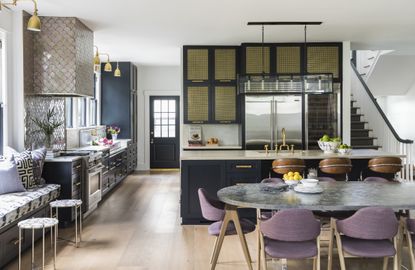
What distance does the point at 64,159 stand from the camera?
227 inches

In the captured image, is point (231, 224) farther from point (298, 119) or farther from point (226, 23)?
point (298, 119)

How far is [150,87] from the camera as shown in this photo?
11.7 metres

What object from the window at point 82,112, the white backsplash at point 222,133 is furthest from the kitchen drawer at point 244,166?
the window at point 82,112

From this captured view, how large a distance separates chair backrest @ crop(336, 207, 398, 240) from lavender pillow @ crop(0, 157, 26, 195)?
3.56 metres

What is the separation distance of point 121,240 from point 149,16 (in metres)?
2.90

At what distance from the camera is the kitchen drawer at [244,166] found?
19.2 ft

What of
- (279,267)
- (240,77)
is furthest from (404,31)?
Result: (279,267)

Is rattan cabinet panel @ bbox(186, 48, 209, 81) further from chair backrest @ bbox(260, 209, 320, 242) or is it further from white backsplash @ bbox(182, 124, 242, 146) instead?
chair backrest @ bbox(260, 209, 320, 242)

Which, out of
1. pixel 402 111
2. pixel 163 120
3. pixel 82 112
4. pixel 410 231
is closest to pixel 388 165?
pixel 410 231

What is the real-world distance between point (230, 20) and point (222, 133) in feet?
9.86

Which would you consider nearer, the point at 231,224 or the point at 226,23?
the point at 231,224

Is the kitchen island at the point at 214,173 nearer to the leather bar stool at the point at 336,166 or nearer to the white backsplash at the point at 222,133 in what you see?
the leather bar stool at the point at 336,166

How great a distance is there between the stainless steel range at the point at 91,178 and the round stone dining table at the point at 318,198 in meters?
2.83

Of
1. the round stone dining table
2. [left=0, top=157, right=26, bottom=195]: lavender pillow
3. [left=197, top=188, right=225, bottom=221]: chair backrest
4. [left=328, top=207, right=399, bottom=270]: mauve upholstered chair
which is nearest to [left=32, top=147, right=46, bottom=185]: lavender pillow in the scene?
[left=0, top=157, right=26, bottom=195]: lavender pillow
